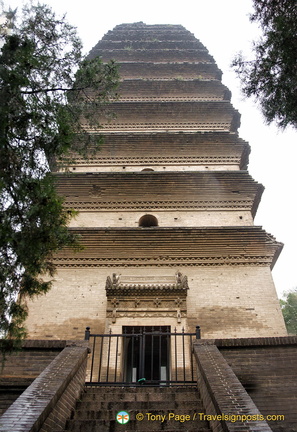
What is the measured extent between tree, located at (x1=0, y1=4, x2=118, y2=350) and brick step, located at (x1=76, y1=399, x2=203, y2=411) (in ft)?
6.84

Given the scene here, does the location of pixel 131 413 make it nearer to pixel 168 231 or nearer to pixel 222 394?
pixel 222 394

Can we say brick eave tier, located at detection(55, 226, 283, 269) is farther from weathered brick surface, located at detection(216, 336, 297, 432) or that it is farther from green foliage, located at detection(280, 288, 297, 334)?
green foliage, located at detection(280, 288, 297, 334)

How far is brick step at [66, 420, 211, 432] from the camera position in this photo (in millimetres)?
5273

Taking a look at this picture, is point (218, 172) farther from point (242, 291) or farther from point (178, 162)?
point (242, 291)

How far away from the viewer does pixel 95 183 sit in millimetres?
12219

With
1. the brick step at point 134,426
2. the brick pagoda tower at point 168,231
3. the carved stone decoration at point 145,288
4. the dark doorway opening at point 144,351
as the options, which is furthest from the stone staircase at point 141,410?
the carved stone decoration at point 145,288

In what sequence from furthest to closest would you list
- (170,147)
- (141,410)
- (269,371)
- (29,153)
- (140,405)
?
(170,147)
(269,371)
(140,405)
(141,410)
(29,153)

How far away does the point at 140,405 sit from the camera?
589 cm

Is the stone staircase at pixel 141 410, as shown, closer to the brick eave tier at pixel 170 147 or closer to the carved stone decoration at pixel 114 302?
the carved stone decoration at pixel 114 302

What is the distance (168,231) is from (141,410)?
5.59 metres

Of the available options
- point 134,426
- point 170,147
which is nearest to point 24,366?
point 134,426

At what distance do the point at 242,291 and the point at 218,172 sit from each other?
3.67m

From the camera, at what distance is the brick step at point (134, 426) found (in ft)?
17.3

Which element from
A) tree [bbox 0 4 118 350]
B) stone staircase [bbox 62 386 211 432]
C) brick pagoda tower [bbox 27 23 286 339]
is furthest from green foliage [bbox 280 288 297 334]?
tree [bbox 0 4 118 350]
